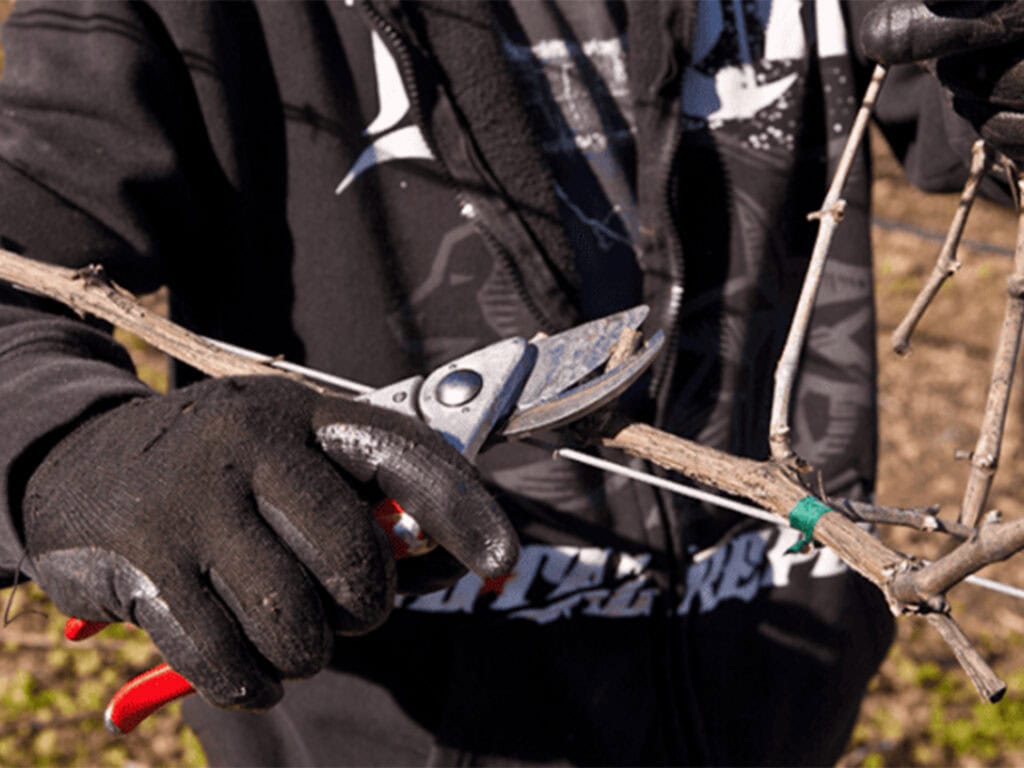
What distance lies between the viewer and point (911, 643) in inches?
168

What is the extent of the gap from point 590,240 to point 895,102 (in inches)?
31.5

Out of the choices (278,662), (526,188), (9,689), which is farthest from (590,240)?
(9,689)

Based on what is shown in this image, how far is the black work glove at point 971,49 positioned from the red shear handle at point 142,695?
3.88ft

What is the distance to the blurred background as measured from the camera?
3742mm

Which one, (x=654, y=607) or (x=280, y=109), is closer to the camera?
(x=280, y=109)

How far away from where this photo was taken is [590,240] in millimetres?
1995

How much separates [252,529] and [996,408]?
34.9 inches

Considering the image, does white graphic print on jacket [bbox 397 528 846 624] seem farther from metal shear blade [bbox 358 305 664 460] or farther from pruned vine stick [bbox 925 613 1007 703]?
pruned vine stick [bbox 925 613 1007 703]

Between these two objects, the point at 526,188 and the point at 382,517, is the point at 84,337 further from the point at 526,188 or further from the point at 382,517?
the point at 526,188

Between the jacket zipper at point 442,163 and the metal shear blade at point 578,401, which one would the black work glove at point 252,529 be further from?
the jacket zipper at point 442,163

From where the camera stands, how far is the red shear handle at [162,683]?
1.30 metres

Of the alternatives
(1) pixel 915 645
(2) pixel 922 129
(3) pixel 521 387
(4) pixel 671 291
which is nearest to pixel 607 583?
(4) pixel 671 291

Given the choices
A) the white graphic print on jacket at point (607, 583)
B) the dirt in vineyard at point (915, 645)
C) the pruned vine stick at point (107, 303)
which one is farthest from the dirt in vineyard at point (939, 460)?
the pruned vine stick at point (107, 303)

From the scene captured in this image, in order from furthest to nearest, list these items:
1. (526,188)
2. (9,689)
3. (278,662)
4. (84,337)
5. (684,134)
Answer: (9,689) < (684,134) < (526,188) < (84,337) < (278,662)
